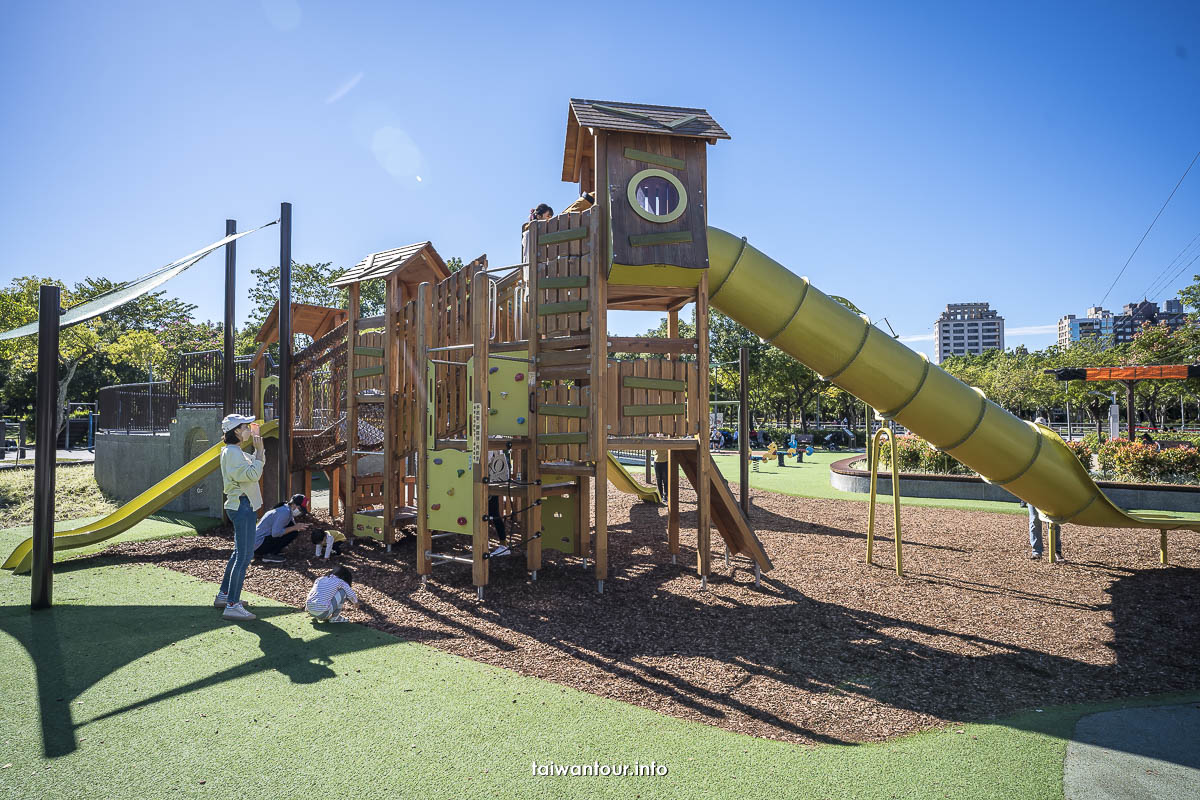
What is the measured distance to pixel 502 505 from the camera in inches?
506

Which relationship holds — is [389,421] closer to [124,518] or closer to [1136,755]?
[124,518]

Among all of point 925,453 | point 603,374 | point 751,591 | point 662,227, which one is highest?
point 662,227

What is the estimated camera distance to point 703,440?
851 centimetres

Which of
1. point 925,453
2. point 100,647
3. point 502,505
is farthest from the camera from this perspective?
point 925,453

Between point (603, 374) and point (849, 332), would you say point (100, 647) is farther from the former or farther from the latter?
point (849, 332)

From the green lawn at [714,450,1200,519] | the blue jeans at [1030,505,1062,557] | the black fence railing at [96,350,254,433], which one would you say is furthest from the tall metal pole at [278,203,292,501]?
the green lawn at [714,450,1200,519]

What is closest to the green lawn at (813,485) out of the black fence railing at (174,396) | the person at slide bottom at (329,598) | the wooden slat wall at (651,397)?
the wooden slat wall at (651,397)

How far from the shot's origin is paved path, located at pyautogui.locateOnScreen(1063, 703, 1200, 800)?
3520 millimetres

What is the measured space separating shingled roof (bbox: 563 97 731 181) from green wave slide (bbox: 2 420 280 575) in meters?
7.49

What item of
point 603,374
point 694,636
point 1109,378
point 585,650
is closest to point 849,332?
point 603,374

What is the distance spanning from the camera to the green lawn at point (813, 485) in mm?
15123

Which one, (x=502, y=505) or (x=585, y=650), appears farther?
(x=502, y=505)

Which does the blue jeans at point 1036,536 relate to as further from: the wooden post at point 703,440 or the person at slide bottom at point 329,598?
the person at slide bottom at point 329,598

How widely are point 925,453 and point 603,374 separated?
45.4 feet
